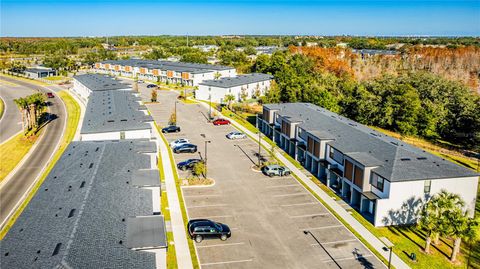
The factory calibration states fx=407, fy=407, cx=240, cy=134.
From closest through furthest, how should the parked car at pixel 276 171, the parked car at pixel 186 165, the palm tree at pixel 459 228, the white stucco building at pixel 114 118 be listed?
1. the palm tree at pixel 459 228
2. the parked car at pixel 276 171
3. the parked car at pixel 186 165
4. the white stucco building at pixel 114 118

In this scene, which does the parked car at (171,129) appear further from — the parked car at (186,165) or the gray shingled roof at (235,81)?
the gray shingled roof at (235,81)

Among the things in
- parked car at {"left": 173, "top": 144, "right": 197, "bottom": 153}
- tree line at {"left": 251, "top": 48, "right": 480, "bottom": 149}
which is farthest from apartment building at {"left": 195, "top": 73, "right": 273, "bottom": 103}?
parked car at {"left": 173, "top": 144, "right": 197, "bottom": 153}

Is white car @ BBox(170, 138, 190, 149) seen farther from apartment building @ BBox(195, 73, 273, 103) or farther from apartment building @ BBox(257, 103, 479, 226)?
apartment building @ BBox(195, 73, 273, 103)

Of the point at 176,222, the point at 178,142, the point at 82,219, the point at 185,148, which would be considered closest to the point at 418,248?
the point at 176,222

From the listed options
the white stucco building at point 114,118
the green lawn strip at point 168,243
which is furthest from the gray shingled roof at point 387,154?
the white stucco building at point 114,118

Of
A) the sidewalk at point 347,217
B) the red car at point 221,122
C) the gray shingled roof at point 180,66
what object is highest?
the gray shingled roof at point 180,66
